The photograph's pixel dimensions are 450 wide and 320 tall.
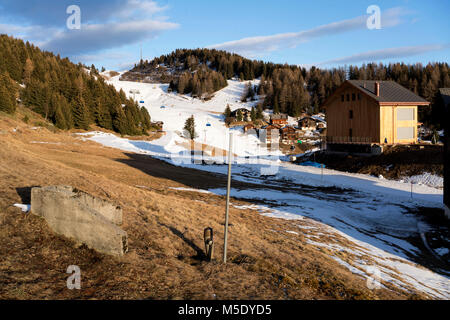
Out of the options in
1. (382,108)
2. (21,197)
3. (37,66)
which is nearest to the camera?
(21,197)

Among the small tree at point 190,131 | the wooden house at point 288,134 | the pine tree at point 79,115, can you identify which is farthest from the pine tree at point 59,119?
the wooden house at point 288,134

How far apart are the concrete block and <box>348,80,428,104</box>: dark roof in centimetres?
3967

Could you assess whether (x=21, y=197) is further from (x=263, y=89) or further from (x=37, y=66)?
(x=263, y=89)

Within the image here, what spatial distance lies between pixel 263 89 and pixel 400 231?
478 ft

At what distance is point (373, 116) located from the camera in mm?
41312

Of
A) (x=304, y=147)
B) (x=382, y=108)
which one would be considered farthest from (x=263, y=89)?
(x=382, y=108)

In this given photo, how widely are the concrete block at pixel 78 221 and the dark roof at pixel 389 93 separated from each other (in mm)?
39674

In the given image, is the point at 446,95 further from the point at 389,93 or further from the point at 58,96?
the point at 58,96

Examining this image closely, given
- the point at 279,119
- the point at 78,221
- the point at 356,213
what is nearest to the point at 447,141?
the point at 356,213

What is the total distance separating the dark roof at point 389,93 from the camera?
4059cm

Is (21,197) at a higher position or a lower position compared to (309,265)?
higher

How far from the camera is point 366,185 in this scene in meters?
30.3

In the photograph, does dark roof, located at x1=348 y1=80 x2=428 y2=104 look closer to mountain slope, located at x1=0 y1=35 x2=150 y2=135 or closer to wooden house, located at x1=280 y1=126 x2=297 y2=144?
wooden house, located at x1=280 y1=126 x2=297 y2=144

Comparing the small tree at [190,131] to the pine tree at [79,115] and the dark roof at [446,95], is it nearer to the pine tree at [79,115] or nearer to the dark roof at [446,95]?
the pine tree at [79,115]
